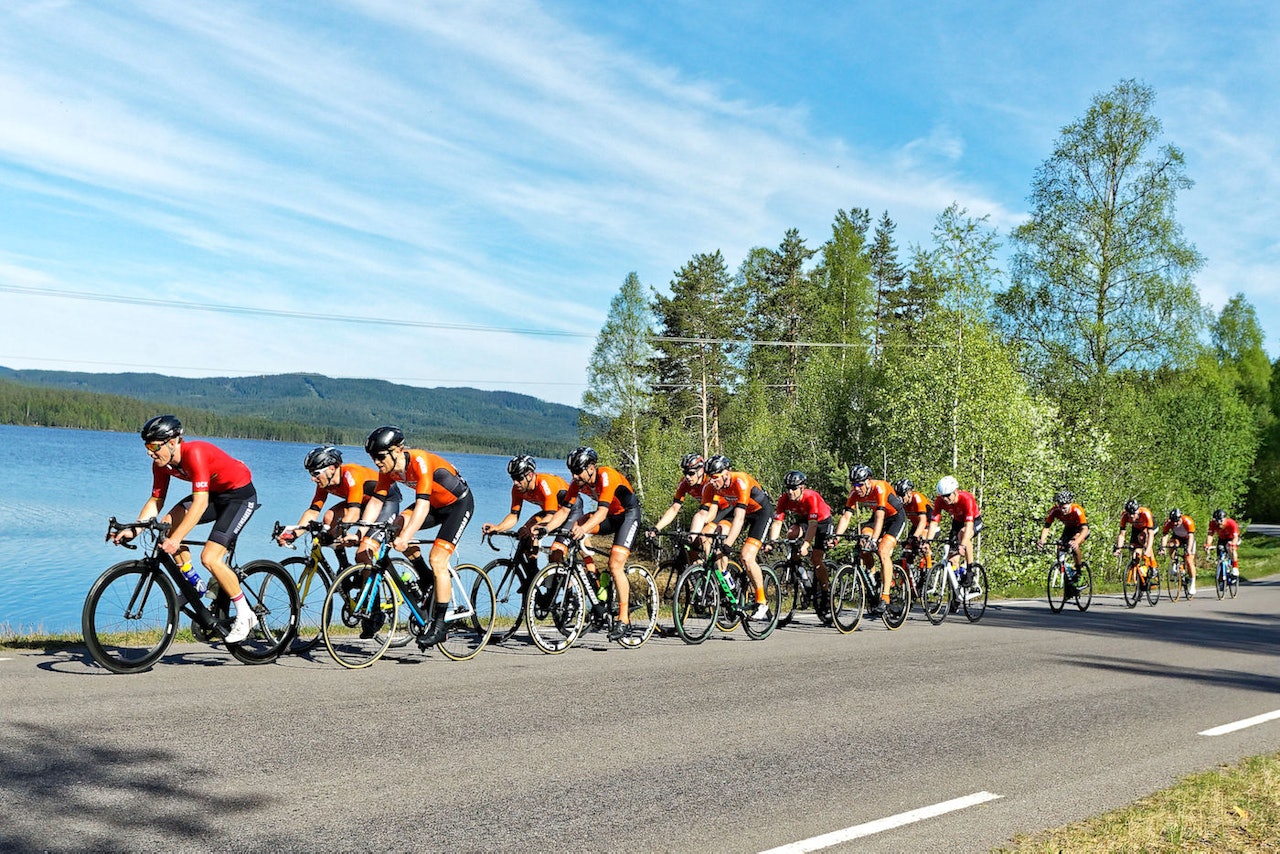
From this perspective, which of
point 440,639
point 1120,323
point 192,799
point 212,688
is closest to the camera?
point 192,799

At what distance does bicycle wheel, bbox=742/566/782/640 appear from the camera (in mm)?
11914

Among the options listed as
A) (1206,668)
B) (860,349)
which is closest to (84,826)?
(1206,668)

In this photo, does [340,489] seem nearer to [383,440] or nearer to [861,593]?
[383,440]

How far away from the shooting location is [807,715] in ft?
24.9

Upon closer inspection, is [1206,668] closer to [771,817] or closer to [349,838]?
[771,817]

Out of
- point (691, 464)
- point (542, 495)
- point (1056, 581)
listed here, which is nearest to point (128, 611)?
point (542, 495)

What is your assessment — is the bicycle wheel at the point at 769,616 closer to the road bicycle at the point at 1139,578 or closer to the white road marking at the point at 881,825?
the white road marking at the point at 881,825

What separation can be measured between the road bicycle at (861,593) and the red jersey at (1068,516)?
565cm

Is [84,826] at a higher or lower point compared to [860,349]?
lower

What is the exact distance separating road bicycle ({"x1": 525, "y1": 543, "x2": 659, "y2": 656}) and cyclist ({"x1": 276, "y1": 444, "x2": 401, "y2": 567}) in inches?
70.8

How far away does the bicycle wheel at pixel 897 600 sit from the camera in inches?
536

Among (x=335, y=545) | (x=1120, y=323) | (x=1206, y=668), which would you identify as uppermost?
(x=1120, y=323)

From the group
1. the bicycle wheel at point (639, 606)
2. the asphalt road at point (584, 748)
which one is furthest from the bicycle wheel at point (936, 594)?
the bicycle wheel at point (639, 606)

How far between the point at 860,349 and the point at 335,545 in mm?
38213
